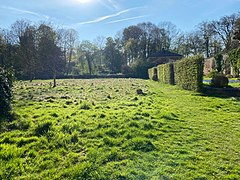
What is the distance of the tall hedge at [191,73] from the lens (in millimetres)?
12484

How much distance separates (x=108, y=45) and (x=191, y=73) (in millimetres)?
44973

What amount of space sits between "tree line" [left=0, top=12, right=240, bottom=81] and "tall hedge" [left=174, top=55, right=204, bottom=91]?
2460 centimetres

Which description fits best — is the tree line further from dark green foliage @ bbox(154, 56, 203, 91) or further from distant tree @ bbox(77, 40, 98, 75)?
dark green foliage @ bbox(154, 56, 203, 91)

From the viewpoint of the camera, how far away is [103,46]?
198ft

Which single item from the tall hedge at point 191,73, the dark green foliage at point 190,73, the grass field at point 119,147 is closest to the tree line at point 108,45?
the dark green foliage at point 190,73

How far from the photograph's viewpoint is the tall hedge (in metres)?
12.5

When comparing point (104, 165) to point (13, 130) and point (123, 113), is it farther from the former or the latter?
point (123, 113)

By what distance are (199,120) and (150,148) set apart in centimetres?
301

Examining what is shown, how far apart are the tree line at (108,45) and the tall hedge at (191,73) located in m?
24.6

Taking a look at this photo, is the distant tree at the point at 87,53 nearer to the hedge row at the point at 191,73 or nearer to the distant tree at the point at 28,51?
the distant tree at the point at 28,51

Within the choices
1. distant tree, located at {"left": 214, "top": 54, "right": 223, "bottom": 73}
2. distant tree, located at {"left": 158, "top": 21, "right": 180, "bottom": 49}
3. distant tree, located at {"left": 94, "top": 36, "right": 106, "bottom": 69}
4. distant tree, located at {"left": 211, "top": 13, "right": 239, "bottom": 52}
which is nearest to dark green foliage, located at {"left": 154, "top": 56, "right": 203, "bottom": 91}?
distant tree, located at {"left": 214, "top": 54, "right": 223, "bottom": 73}

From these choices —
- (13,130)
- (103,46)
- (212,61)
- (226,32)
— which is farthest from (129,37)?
(13,130)

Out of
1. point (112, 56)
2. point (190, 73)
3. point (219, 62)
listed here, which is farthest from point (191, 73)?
point (112, 56)

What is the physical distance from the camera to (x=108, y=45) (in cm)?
5588
